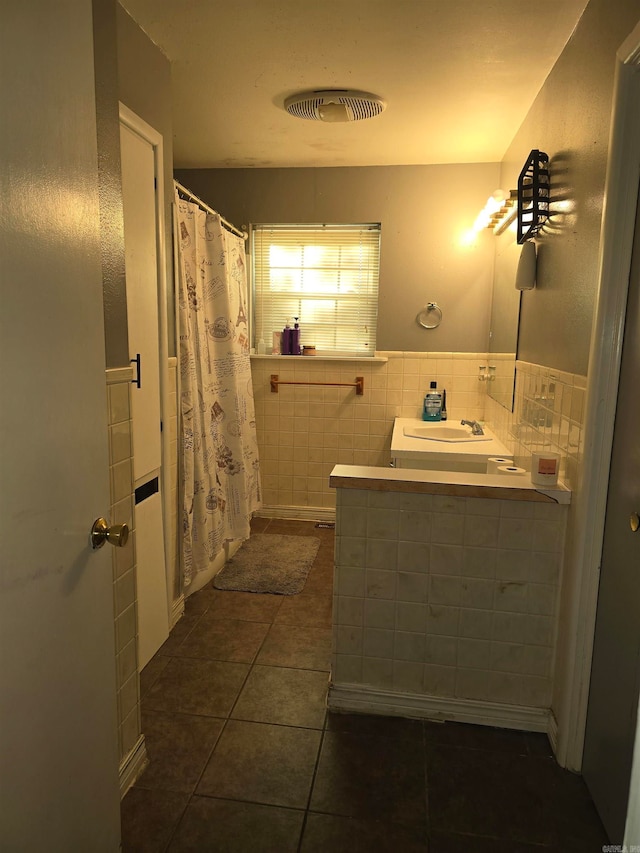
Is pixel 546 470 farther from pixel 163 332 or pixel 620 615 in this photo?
pixel 163 332

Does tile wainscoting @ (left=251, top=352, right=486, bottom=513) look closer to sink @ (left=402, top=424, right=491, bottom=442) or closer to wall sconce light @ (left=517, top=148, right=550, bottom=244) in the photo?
sink @ (left=402, top=424, right=491, bottom=442)

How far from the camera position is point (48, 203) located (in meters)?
0.88

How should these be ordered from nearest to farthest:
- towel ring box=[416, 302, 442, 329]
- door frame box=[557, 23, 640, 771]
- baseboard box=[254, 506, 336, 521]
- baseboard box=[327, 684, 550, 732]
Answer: door frame box=[557, 23, 640, 771] → baseboard box=[327, 684, 550, 732] → towel ring box=[416, 302, 442, 329] → baseboard box=[254, 506, 336, 521]

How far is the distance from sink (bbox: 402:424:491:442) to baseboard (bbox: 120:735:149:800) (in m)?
1.95

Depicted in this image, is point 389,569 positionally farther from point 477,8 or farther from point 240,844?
point 477,8

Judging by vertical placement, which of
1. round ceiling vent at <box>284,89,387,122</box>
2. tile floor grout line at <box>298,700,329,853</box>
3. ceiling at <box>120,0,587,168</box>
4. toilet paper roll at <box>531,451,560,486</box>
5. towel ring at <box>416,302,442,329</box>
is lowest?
tile floor grout line at <box>298,700,329,853</box>

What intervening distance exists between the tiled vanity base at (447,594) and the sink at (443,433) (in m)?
1.19

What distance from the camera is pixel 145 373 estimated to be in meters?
2.17

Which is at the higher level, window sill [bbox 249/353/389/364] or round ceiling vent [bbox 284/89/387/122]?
round ceiling vent [bbox 284/89/387/122]

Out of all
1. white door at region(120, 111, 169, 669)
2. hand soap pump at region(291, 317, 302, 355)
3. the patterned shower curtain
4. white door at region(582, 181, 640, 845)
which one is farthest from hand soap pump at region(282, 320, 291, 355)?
white door at region(582, 181, 640, 845)

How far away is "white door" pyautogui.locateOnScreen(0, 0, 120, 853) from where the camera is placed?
2.66 feet

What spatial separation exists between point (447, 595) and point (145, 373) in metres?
1.37

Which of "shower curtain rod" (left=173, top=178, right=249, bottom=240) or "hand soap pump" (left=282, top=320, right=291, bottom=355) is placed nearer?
"shower curtain rod" (left=173, top=178, right=249, bottom=240)

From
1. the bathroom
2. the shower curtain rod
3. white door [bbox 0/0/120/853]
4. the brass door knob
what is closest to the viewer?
white door [bbox 0/0/120/853]
